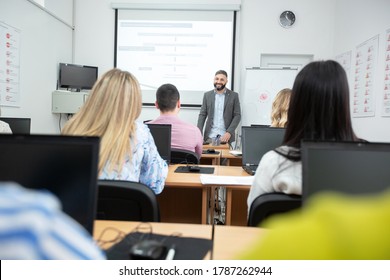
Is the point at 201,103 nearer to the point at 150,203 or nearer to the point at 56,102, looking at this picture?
the point at 56,102

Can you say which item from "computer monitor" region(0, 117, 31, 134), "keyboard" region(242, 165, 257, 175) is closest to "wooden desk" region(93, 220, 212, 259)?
"keyboard" region(242, 165, 257, 175)

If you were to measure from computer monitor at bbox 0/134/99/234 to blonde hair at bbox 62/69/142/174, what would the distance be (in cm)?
56

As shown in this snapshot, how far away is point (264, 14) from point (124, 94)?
514cm

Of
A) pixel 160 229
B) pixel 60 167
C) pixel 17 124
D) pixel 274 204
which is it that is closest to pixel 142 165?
pixel 160 229

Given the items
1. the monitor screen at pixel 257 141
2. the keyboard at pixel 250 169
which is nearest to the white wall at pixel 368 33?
the monitor screen at pixel 257 141

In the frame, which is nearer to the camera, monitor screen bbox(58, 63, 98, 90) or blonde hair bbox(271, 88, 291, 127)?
blonde hair bbox(271, 88, 291, 127)

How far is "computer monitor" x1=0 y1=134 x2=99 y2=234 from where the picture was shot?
2.68 ft

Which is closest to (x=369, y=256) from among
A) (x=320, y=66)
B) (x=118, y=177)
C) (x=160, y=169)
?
(x=320, y=66)

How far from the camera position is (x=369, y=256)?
233 millimetres

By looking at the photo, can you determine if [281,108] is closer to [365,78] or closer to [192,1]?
[365,78]

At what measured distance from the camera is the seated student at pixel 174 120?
2.89 m

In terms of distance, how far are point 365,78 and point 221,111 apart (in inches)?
90.2

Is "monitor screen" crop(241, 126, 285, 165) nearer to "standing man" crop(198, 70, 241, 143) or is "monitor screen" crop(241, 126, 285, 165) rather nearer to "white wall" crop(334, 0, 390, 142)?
"white wall" crop(334, 0, 390, 142)

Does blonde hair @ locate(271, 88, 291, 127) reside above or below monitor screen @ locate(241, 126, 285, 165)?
above
